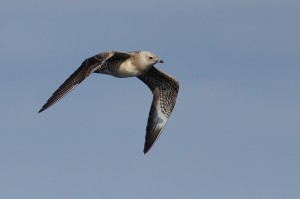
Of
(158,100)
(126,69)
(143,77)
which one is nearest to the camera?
(126,69)

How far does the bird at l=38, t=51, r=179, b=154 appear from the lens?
2634cm

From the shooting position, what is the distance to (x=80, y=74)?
26.5 meters

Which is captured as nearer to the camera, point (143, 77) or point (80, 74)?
Result: point (80, 74)

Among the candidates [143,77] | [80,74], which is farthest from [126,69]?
[143,77]

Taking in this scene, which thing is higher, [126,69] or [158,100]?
[126,69]

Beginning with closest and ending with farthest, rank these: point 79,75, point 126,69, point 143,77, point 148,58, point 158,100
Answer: point 79,75 → point 126,69 → point 148,58 → point 143,77 → point 158,100

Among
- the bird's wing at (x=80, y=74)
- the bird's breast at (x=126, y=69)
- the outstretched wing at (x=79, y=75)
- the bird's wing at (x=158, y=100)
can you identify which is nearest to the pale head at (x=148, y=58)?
the bird's breast at (x=126, y=69)

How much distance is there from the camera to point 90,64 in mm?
27031

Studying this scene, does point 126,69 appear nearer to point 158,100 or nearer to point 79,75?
point 79,75

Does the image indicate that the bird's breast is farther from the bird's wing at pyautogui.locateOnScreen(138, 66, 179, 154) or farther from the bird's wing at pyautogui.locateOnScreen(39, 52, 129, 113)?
the bird's wing at pyautogui.locateOnScreen(138, 66, 179, 154)

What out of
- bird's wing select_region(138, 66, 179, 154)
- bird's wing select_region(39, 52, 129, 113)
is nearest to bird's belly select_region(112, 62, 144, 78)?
bird's wing select_region(39, 52, 129, 113)

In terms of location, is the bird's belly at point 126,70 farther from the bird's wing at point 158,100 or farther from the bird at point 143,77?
the bird's wing at point 158,100

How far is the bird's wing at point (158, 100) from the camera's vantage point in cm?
3192

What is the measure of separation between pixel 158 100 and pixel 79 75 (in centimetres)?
658
